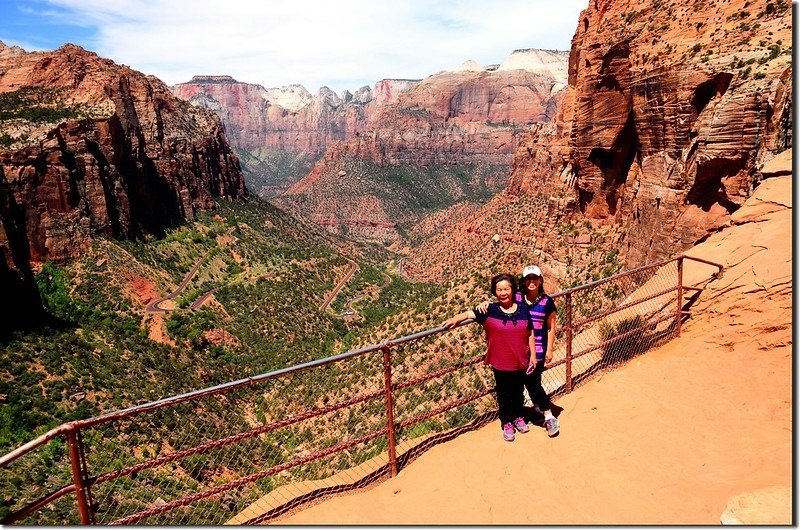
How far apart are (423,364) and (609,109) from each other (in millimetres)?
15726

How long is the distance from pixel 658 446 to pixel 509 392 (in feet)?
7.35

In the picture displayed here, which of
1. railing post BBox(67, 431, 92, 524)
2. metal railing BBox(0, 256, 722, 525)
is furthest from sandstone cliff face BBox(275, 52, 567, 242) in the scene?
railing post BBox(67, 431, 92, 524)

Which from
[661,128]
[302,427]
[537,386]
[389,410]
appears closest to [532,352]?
[537,386]

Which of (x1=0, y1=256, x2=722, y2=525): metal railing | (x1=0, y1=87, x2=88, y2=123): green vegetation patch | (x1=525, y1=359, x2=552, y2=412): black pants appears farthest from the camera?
(x1=0, y1=87, x2=88, y2=123): green vegetation patch

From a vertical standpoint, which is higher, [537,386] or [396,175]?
[396,175]

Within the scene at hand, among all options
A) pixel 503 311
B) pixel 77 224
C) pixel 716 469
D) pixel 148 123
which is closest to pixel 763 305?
pixel 716 469

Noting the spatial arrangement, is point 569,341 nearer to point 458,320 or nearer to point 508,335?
point 508,335

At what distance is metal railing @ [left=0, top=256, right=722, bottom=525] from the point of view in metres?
6.85

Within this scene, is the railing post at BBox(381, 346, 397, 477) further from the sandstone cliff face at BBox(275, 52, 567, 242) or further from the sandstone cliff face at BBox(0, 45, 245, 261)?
the sandstone cliff face at BBox(275, 52, 567, 242)

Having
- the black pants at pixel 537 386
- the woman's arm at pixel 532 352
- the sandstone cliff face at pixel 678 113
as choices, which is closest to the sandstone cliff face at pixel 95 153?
the sandstone cliff face at pixel 678 113

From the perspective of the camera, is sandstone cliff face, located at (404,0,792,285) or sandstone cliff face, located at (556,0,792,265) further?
sandstone cliff face, located at (404,0,792,285)

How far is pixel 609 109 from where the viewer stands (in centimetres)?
2562

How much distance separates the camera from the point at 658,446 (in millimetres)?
7641

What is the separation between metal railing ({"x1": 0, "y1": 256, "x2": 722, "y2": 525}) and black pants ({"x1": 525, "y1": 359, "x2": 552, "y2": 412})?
0.81 metres
